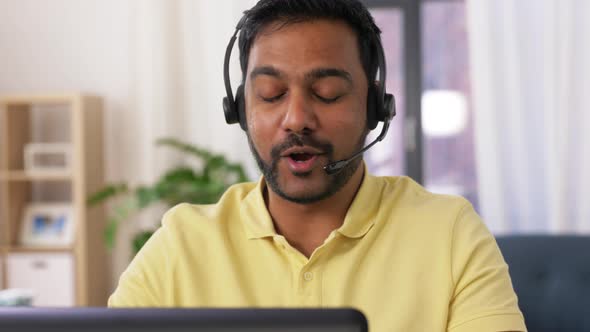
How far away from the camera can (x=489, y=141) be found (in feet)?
14.1

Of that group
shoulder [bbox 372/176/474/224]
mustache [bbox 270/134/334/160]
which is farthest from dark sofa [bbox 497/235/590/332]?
mustache [bbox 270/134/334/160]

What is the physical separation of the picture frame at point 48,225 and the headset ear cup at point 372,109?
3491 millimetres

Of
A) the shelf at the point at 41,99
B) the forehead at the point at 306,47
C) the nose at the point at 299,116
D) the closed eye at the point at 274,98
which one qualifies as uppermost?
the shelf at the point at 41,99

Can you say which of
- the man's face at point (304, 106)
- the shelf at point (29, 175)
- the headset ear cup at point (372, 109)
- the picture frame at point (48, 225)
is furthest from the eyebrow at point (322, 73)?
the picture frame at point (48, 225)

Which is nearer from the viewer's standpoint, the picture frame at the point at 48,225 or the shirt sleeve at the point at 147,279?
the shirt sleeve at the point at 147,279

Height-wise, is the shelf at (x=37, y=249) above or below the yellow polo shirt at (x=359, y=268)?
below

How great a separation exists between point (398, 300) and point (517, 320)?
0.53 feet

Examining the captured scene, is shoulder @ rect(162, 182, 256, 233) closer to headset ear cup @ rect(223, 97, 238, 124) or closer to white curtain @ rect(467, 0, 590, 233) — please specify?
headset ear cup @ rect(223, 97, 238, 124)

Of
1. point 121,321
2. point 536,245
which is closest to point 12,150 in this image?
point 536,245

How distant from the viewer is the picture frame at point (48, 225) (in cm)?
454

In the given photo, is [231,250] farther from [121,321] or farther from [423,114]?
[423,114]

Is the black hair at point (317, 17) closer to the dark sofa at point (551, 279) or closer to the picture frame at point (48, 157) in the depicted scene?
the dark sofa at point (551, 279)

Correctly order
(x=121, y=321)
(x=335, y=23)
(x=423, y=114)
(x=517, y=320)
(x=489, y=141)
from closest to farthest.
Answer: (x=121, y=321)
(x=517, y=320)
(x=335, y=23)
(x=489, y=141)
(x=423, y=114)

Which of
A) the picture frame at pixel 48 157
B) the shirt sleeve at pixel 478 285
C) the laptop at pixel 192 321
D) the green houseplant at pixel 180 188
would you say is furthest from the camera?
the picture frame at pixel 48 157
